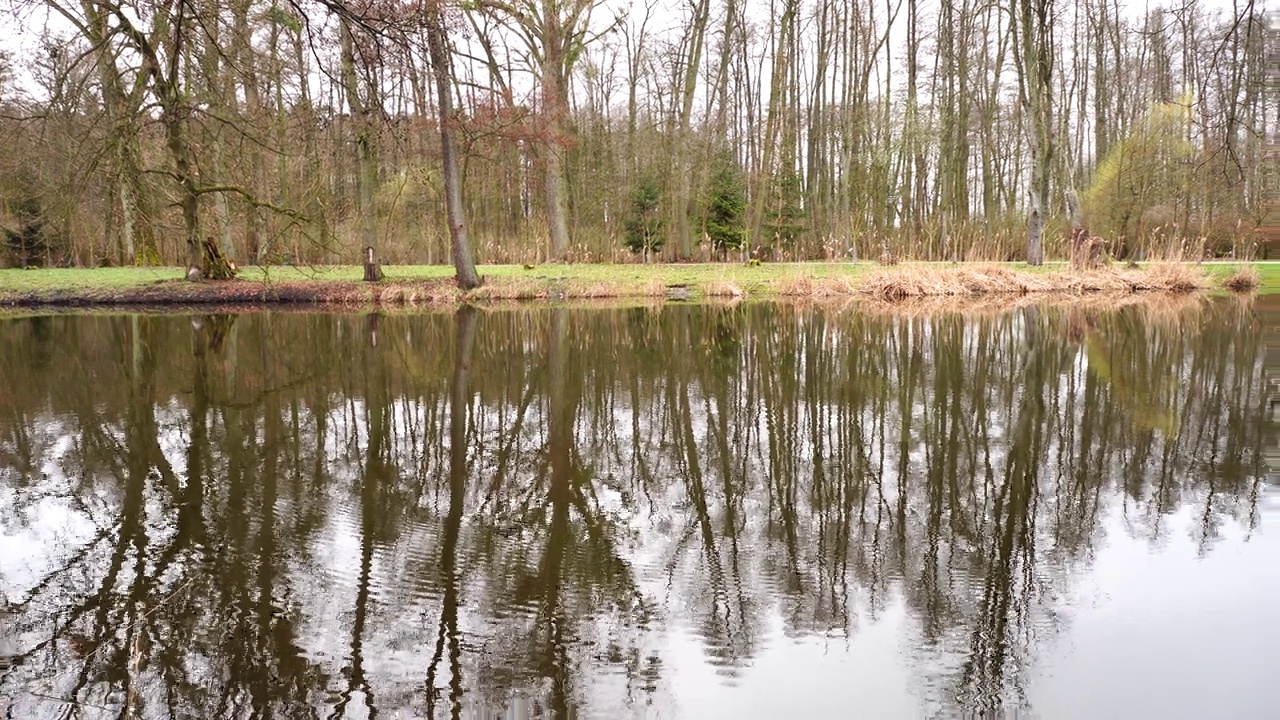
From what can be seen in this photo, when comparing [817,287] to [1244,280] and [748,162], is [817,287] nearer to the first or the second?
[1244,280]

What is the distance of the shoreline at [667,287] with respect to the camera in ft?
62.8

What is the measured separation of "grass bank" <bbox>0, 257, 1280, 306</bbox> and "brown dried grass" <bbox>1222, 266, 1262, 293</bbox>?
5 centimetres

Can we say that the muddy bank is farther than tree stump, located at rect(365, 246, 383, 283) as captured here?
No

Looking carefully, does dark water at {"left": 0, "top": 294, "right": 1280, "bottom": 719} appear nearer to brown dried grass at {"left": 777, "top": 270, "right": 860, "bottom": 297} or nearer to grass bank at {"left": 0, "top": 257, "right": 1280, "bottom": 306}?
grass bank at {"left": 0, "top": 257, "right": 1280, "bottom": 306}

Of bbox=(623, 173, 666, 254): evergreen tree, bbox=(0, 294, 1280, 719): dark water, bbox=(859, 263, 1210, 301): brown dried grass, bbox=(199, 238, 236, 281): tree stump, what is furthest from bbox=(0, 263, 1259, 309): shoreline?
bbox=(0, 294, 1280, 719): dark water

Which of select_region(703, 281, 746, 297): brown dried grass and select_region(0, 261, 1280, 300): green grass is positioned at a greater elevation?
select_region(0, 261, 1280, 300): green grass

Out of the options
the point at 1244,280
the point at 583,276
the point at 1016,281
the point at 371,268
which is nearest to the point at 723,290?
the point at 583,276

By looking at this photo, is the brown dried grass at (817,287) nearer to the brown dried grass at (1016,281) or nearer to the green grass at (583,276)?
the green grass at (583,276)

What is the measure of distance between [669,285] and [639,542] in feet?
52.7

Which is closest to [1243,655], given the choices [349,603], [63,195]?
[349,603]

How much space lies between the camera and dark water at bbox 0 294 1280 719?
3000mm

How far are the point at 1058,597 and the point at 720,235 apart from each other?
76.4ft

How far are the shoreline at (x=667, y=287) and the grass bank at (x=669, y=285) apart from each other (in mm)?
23

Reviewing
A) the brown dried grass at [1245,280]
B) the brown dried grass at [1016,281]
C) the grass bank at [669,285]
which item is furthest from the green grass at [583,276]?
the brown dried grass at [1016,281]
